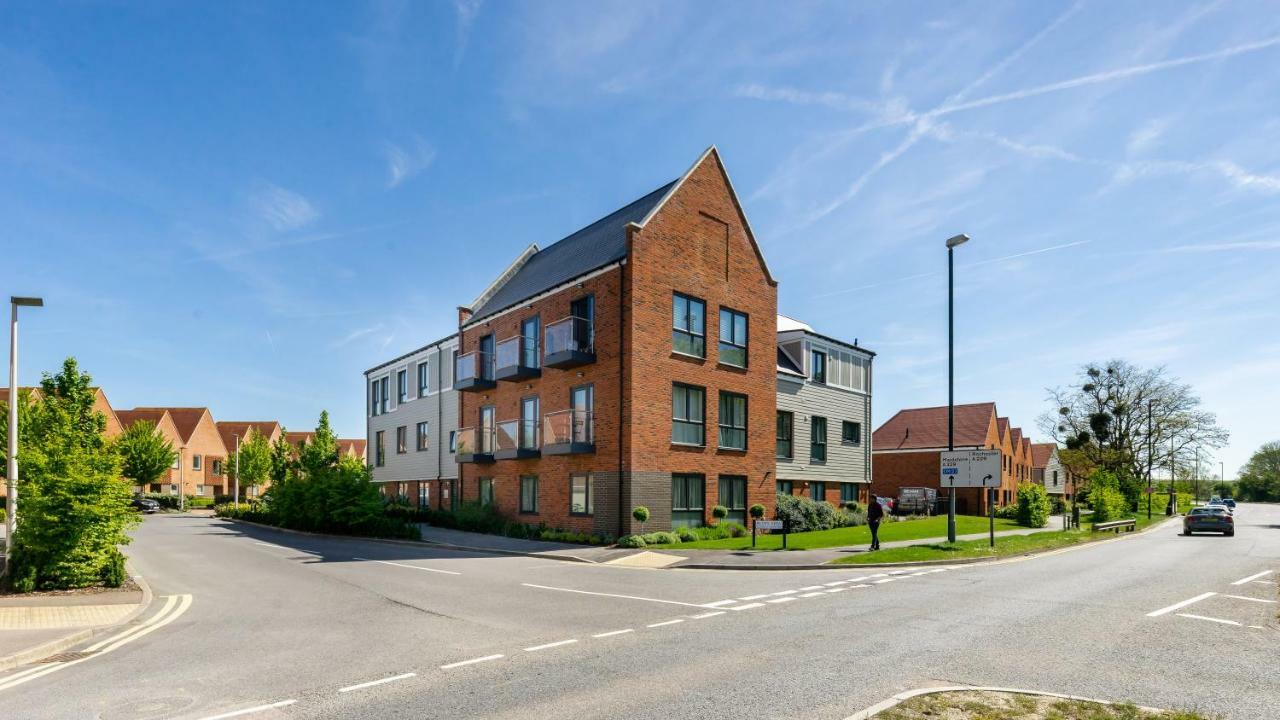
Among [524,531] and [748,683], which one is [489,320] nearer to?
[524,531]

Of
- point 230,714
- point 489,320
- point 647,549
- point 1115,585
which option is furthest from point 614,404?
point 230,714

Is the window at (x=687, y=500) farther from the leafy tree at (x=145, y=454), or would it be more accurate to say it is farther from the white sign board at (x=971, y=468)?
the leafy tree at (x=145, y=454)

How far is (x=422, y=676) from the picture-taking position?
759 cm

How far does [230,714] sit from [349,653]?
2345 millimetres

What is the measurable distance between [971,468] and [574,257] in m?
16.4

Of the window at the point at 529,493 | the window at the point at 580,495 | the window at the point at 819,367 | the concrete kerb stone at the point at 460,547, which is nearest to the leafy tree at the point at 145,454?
the concrete kerb stone at the point at 460,547

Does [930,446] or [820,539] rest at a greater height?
[930,446]

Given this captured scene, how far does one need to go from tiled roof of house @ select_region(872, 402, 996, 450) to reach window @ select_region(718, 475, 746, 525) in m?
25.5

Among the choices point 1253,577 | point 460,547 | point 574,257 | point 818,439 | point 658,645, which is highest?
point 574,257

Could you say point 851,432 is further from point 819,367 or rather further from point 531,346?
point 531,346

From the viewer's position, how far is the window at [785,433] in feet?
108

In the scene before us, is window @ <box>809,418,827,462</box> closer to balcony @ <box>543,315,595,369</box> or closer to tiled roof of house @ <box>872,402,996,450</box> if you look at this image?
balcony @ <box>543,315,595,369</box>

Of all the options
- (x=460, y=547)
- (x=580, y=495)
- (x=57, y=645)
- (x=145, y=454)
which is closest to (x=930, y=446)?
(x=580, y=495)

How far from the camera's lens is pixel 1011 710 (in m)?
6.11
